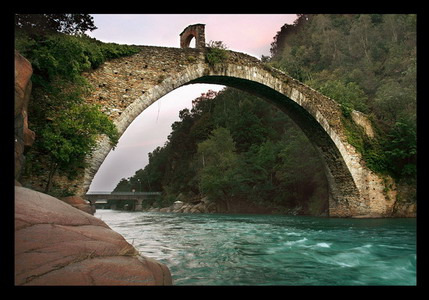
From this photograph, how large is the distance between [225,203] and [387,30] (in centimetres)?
2512

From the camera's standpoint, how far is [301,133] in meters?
21.3

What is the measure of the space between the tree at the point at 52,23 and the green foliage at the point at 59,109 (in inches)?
10.5

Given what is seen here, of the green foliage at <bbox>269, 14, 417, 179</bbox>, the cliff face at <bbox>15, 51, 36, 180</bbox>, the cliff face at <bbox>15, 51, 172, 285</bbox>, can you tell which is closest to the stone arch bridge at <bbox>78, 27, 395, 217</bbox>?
the green foliage at <bbox>269, 14, 417, 179</bbox>

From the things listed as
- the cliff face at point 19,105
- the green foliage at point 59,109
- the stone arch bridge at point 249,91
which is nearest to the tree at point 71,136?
the green foliage at point 59,109

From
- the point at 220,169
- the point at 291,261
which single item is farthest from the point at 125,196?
the point at 291,261

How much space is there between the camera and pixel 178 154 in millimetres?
50125

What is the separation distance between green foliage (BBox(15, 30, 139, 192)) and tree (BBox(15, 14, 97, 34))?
0.27m

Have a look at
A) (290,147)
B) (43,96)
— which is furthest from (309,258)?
(290,147)

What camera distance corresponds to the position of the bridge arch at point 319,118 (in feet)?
42.4

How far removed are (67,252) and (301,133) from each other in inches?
795

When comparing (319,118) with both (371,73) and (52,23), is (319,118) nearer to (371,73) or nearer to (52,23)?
(52,23)

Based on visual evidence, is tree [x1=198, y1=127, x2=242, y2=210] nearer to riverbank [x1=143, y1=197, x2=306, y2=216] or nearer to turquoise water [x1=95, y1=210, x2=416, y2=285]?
riverbank [x1=143, y1=197, x2=306, y2=216]

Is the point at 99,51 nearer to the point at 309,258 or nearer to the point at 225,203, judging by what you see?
the point at 309,258

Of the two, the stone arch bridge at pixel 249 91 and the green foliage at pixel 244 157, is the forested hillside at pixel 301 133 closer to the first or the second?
the green foliage at pixel 244 157
